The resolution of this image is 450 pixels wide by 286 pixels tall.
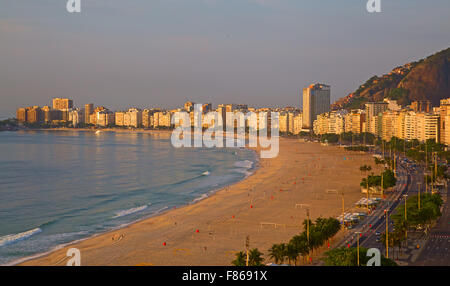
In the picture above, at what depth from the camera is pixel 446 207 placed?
2220 cm

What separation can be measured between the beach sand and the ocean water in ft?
5.54

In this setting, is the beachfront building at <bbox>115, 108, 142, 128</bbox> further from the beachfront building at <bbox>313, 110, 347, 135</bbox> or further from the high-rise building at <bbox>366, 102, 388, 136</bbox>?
the high-rise building at <bbox>366, 102, 388, 136</bbox>

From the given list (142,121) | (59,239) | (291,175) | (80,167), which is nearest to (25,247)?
(59,239)

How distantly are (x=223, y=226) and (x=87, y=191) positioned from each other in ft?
49.8

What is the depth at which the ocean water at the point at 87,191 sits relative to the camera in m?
20.3

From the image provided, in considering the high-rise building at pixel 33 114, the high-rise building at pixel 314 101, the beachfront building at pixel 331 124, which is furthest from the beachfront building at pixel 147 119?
the beachfront building at pixel 331 124

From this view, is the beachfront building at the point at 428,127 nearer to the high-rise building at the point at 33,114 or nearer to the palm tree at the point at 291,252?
the palm tree at the point at 291,252

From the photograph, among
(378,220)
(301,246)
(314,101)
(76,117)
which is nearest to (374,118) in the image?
(314,101)

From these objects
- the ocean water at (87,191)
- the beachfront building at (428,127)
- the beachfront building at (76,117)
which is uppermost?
the beachfront building at (76,117)

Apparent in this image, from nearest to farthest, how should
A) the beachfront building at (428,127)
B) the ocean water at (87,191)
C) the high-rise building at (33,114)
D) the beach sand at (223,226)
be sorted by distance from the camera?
1. the beach sand at (223,226)
2. the ocean water at (87,191)
3. the beachfront building at (428,127)
4. the high-rise building at (33,114)

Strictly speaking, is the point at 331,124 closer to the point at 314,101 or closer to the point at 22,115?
the point at 314,101

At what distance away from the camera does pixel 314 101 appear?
12419 cm

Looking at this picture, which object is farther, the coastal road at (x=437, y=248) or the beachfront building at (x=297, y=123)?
the beachfront building at (x=297, y=123)

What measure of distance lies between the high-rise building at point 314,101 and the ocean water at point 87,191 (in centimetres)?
7105
